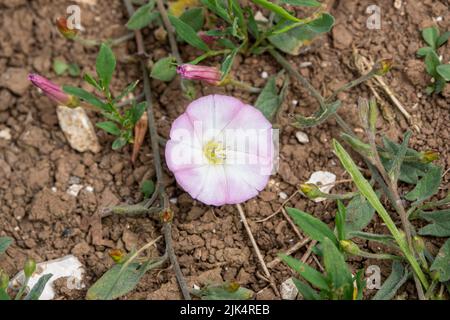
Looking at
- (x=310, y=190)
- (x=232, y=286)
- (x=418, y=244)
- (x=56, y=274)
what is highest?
(x=310, y=190)

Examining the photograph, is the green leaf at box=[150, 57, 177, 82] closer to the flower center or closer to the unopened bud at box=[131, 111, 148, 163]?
the unopened bud at box=[131, 111, 148, 163]

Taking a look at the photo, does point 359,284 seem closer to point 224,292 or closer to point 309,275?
point 309,275

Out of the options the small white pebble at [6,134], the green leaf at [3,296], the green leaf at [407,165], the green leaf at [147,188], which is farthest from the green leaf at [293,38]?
the green leaf at [3,296]

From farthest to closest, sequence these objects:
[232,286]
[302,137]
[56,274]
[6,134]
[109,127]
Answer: [6,134]
[302,137]
[109,127]
[56,274]
[232,286]

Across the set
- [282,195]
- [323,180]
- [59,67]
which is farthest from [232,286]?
[59,67]

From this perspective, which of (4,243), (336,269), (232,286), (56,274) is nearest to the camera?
(336,269)

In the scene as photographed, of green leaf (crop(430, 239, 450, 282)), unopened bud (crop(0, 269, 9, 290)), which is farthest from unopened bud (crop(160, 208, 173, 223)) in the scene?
green leaf (crop(430, 239, 450, 282))
